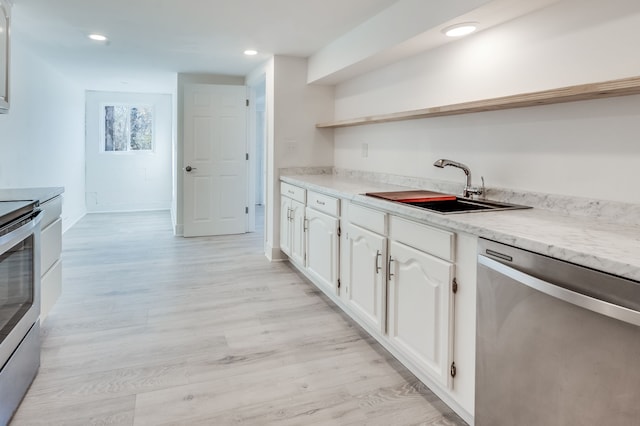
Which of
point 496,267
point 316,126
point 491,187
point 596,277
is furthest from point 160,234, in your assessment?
point 596,277

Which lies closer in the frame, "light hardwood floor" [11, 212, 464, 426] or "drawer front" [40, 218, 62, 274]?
"light hardwood floor" [11, 212, 464, 426]

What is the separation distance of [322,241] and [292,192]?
2.89ft

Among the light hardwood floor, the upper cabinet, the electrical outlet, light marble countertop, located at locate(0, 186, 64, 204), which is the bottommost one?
the light hardwood floor

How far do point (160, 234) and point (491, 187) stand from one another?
15.3 feet

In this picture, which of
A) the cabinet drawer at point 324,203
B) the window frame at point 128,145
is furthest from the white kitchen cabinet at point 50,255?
the window frame at point 128,145

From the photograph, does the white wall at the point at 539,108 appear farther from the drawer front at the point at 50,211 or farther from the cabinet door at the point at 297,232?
the drawer front at the point at 50,211

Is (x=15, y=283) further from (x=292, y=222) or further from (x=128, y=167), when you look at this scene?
(x=128, y=167)

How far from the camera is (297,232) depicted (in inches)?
151

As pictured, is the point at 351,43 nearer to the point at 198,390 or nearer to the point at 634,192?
the point at 634,192

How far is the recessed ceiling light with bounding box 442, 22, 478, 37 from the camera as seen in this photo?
2.29 metres

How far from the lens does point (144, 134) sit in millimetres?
7910

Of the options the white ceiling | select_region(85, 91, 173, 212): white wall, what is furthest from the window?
the white ceiling

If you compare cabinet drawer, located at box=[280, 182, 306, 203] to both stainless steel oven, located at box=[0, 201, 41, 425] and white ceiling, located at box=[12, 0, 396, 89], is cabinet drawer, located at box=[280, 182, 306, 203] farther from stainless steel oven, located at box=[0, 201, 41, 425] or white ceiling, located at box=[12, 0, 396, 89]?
stainless steel oven, located at box=[0, 201, 41, 425]

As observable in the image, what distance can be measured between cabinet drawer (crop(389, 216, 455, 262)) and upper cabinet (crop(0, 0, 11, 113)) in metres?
2.49
